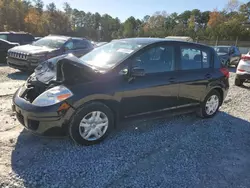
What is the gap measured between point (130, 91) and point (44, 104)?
1.31 metres

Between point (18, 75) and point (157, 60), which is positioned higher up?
point (157, 60)

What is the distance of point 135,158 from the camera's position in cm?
326

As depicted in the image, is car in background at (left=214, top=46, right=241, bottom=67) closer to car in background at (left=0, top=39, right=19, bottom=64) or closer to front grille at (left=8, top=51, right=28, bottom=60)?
front grille at (left=8, top=51, right=28, bottom=60)

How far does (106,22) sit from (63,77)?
75405mm

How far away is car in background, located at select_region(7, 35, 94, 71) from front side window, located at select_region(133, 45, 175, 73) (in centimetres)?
401

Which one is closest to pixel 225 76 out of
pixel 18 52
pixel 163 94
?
pixel 163 94

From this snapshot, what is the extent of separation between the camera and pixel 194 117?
5062 mm

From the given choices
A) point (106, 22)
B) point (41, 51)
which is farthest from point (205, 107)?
point (106, 22)

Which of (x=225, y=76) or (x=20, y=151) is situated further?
(x=225, y=76)

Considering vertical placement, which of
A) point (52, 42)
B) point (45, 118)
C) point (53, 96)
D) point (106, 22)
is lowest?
point (45, 118)

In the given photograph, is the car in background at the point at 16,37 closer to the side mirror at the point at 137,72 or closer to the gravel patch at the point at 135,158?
the gravel patch at the point at 135,158

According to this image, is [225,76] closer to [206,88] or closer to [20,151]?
[206,88]

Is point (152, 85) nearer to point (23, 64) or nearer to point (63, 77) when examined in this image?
point (63, 77)

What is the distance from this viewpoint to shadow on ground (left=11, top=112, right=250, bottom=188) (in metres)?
2.76
